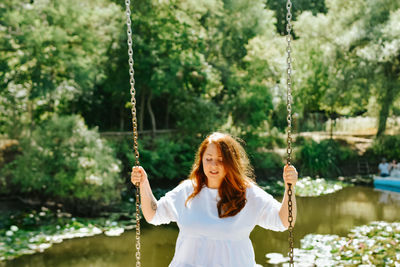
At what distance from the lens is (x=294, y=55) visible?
14977 mm

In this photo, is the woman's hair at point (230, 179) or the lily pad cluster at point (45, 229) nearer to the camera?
the woman's hair at point (230, 179)

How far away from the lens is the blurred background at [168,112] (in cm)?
820

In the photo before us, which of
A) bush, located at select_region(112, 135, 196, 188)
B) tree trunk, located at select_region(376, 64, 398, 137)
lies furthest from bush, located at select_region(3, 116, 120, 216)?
tree trunk, located at select_region(376, 64, 398, 137)

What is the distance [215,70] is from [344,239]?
6878 millimetres

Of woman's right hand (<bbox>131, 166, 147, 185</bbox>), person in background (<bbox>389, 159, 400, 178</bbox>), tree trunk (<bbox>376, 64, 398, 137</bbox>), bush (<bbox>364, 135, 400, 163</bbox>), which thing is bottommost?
person in background (<bbox>389, 159, 400, 178</bbox>)

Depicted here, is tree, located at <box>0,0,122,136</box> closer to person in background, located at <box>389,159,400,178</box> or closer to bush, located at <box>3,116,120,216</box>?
bush, located at <box>3,116,120,216</box>

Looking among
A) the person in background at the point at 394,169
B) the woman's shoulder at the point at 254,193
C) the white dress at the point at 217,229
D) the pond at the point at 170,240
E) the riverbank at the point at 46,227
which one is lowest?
the pond at the point at 170,240

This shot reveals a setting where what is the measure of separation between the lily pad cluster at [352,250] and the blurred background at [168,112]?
5cm

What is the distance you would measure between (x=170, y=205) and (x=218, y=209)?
0.28 m

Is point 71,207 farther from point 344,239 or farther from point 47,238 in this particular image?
point 344,239

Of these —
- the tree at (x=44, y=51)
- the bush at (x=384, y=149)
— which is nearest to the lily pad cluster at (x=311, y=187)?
the bush at (x=384, y=149)

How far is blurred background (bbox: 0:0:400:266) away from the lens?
8195 mm

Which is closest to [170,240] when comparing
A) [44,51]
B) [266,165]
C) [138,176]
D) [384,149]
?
[44,51]

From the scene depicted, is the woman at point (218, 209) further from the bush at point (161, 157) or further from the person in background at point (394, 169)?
the person in background at point (394, 169)
